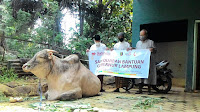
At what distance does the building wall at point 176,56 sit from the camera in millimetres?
9281

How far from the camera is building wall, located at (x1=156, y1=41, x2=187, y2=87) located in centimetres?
928

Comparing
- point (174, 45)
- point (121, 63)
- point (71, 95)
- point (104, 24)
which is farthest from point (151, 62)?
point (104, 24)

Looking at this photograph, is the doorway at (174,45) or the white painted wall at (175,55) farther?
the white painted wall at (175,55)

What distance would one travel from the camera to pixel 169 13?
24.2 feet

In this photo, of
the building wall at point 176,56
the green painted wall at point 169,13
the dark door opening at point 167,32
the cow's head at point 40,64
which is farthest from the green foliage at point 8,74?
the building wall at point 176,56

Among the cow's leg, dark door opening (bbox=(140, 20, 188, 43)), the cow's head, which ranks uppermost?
dark door opening (bbox=(140, 20, 188, 43))

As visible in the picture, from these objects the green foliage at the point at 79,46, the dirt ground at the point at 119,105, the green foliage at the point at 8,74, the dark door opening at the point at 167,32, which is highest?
the dark door opening at the point at 167,32

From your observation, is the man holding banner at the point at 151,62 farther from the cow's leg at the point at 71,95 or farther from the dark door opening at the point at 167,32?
the dark door opening at the point at 167,32

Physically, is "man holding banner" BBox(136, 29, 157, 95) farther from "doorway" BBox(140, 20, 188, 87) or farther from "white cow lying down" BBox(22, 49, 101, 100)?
"doorway" BBox(140, 20, 188, 87)

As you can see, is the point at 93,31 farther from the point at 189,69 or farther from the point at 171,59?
the point at 189,69

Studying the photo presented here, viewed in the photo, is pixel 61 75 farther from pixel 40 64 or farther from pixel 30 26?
pixel 30 26

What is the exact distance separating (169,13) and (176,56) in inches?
110

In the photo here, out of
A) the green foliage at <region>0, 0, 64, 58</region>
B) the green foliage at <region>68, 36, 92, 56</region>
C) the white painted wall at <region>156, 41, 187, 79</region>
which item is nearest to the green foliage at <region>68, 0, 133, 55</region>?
the green foliage at <region>68, 36, 92, 56</region>

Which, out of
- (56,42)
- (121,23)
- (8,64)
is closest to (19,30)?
(56,42)
